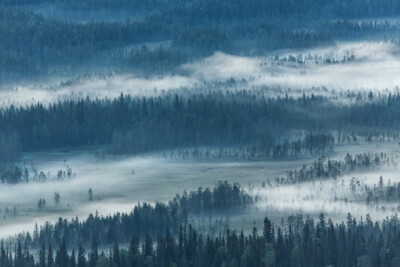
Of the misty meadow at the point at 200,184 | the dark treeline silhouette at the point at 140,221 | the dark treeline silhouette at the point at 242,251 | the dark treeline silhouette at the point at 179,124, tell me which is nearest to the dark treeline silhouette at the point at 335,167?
the misty meadow at the point at 200,184

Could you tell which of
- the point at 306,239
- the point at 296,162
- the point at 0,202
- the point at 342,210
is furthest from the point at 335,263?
the point at 296,162

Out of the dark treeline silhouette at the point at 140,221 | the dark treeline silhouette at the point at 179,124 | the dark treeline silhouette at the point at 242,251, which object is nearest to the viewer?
the dark treeline silhouette at the point at 242,251

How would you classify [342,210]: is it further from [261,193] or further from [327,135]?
[327,135]

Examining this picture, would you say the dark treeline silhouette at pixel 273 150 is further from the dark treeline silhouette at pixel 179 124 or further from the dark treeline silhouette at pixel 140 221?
the dark treeline silhouette at pixel 140 221

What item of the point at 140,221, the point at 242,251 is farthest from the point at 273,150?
the point at 242,251

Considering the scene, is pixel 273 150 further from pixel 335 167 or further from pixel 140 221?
pixel 140 221

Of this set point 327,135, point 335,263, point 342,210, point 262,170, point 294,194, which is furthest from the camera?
point 327,135

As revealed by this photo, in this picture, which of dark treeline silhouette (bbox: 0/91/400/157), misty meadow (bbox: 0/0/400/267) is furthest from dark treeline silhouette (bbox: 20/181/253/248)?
dark treeline silhouette (bbox: 0/91/400/157)
